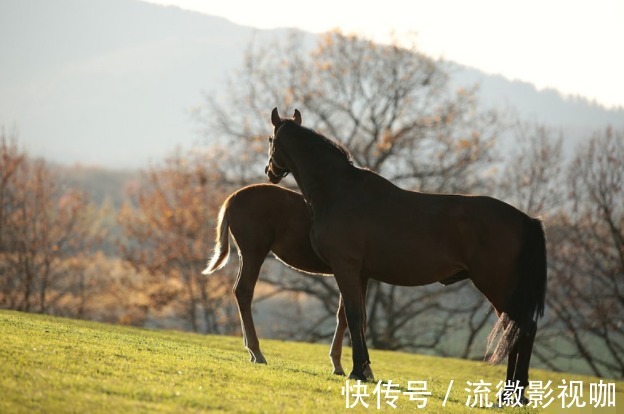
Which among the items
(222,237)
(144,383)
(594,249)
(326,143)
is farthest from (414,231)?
(594,249)

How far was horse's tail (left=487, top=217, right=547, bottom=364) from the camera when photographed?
31.8ft

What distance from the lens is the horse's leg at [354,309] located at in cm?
1023

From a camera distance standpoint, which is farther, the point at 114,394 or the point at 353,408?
the point at 353,408

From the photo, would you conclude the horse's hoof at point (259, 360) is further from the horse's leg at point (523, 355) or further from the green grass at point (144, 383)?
the horse's leg at point (523, 355)

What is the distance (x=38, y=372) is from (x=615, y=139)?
3250cm

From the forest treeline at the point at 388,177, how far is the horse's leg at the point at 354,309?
24568 millimetres

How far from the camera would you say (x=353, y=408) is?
8.28m

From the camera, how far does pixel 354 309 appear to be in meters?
10.2

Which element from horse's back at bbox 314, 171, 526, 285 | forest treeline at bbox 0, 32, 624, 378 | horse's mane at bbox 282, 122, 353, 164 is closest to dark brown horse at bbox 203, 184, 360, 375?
horse's mane at bbox 282, 122, 353, 164

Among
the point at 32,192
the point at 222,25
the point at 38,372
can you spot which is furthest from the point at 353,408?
the point at 222,25

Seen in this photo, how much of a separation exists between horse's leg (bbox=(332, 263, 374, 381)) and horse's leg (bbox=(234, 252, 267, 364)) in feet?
5.93

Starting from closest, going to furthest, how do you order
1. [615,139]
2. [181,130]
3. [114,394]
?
1. [114,394]
2. [615,139]
3. [181,130]

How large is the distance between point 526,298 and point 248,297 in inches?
157

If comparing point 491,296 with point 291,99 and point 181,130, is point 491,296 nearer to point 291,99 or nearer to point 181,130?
point 291,99
